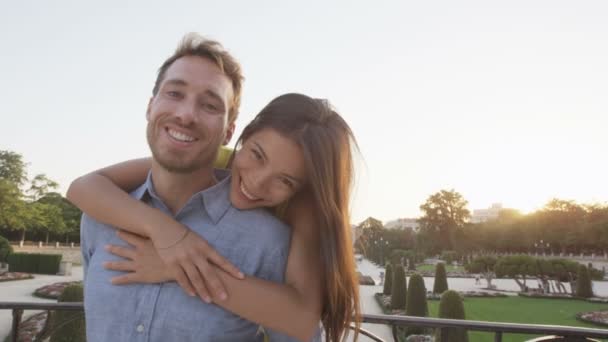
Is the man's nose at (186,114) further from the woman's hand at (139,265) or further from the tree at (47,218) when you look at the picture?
the tree at (47,218)

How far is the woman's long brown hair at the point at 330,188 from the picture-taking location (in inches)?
54.3

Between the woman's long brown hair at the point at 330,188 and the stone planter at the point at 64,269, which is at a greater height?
the woman's long brown hair at the point at 330,188

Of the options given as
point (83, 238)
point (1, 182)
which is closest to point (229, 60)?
point (83, 238)

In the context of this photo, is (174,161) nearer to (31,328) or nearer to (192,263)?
(192,263)

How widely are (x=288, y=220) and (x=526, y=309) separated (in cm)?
2072

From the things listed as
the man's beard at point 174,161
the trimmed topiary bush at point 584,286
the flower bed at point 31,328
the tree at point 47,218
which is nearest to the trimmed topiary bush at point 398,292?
the trimmed topiary bush at point 584,286

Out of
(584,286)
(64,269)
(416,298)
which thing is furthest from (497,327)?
(64,269)

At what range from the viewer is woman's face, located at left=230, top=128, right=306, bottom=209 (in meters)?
1.45

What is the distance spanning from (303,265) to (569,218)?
56.2 m

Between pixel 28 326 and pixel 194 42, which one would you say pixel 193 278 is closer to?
pixel 194 42

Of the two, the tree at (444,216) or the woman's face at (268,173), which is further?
the tree at (444,216)

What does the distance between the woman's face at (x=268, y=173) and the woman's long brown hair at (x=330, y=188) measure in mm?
30

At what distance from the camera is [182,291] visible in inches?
49.9

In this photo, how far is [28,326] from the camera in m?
11.9
